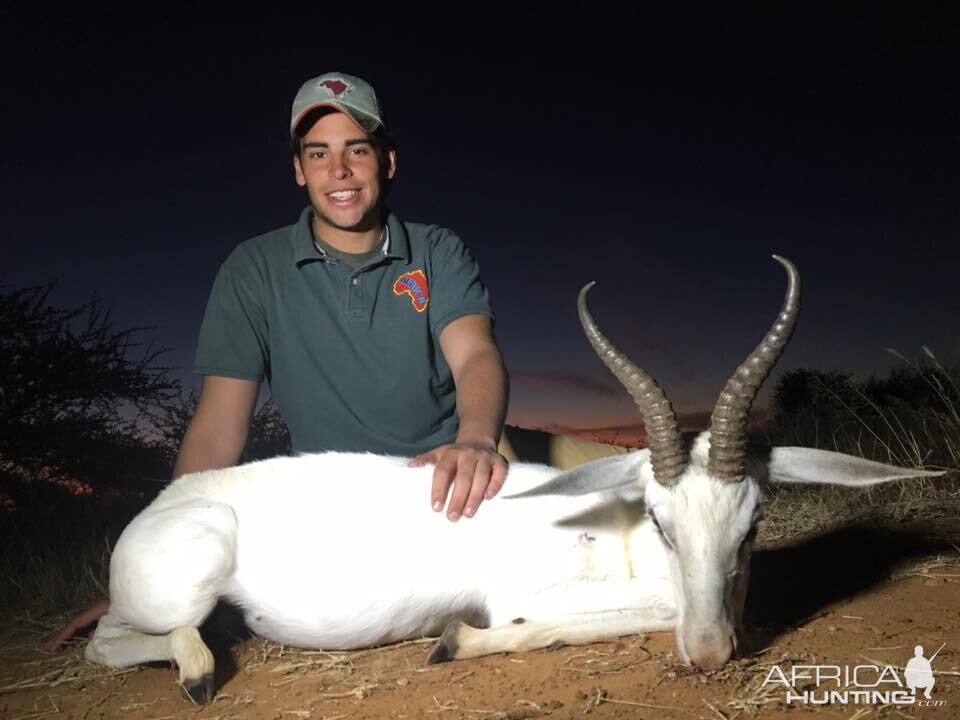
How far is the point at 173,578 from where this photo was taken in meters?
3.36

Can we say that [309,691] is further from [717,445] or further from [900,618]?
[900,618]

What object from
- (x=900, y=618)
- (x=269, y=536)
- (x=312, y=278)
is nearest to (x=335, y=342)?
(x=312, y=278)

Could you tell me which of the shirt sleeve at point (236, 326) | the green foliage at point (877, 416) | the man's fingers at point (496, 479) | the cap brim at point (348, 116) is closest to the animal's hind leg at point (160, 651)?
the man's fingers at point (496, 479)

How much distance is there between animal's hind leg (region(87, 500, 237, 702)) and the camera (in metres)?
3.36

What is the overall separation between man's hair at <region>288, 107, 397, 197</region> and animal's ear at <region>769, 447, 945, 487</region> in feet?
10.0

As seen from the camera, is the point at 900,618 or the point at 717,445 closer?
the point at 717,445

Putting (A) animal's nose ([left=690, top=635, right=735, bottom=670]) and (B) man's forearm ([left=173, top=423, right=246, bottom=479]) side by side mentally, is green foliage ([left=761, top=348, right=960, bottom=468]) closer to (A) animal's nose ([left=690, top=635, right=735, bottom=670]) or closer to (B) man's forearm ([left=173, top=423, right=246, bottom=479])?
(A) animal's nose ([left=690, top=635, right=735, bottom=670])

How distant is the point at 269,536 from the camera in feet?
11.5

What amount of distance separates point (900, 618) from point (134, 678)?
3.32m

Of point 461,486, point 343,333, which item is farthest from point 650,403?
point 343,333

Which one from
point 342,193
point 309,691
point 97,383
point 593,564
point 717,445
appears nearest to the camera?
point 717,445

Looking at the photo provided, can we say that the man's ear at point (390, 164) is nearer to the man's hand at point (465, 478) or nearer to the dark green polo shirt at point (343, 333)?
the dark green polo shirt at point (343, 333)

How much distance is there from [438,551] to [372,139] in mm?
2692

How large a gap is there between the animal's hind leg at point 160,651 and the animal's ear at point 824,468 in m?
2.44
